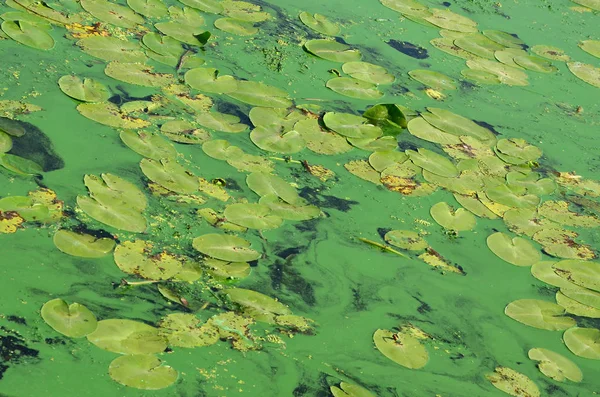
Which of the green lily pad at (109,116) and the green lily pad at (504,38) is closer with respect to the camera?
the green lily pad at (109,116)

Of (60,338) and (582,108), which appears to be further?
(582,108)

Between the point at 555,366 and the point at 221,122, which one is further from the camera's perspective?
the point at 221,122

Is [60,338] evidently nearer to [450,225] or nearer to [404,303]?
[404,303]

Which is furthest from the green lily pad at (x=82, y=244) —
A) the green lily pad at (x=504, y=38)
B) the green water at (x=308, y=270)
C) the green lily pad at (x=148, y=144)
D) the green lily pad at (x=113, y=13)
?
the green lily pad at (x=504, y=38)

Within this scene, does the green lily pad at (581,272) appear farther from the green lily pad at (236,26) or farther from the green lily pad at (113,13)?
the green lily pad at (113,13)

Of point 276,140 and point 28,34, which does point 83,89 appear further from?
point 276,140

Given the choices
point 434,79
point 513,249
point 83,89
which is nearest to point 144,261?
point 83,89

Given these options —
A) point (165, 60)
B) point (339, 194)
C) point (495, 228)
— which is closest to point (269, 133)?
point (339, 194)
